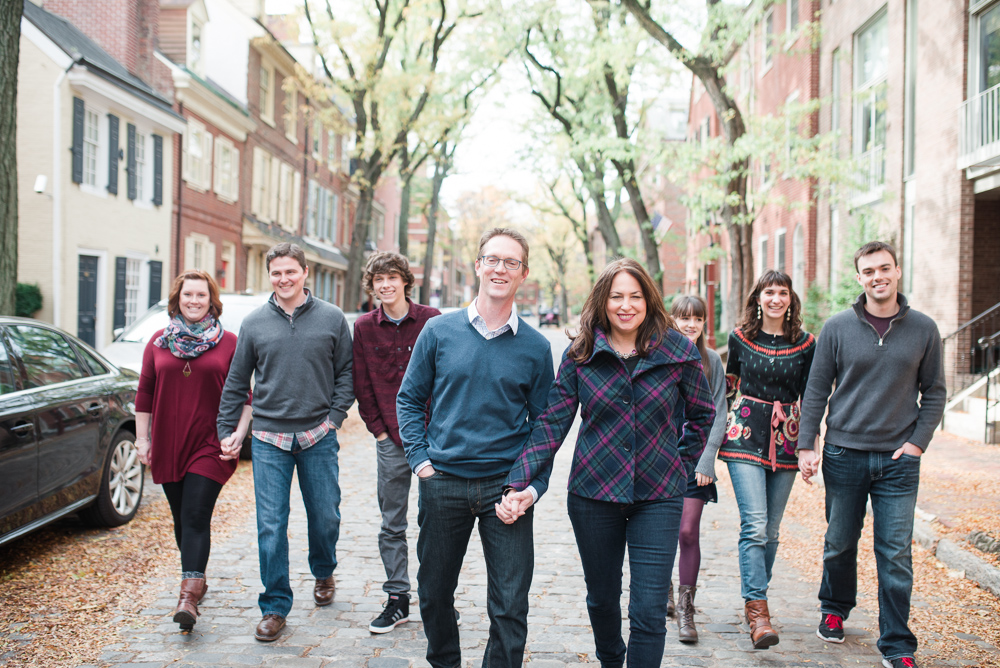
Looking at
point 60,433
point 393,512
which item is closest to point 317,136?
point 60,433

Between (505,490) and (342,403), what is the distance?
1.63 metres

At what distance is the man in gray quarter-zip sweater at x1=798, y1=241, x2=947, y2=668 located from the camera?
4121 mm

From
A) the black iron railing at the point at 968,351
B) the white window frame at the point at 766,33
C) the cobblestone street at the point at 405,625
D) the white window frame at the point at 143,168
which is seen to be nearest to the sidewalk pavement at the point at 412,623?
the cobblestone street at the point at 405,625

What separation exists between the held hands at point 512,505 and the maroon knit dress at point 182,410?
1951mm

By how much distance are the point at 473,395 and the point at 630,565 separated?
3.08ft

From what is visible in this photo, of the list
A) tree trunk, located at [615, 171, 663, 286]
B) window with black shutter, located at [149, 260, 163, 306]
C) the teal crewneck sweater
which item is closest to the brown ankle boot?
the teal crewneck sweater

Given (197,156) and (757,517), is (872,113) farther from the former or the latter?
(197,156)

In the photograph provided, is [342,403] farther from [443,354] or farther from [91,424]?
[91,424]

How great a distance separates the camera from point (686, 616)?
454cm

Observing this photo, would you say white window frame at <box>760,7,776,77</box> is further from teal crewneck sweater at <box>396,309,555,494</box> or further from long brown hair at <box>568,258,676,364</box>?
teal crewneck sweater at <box>396,309,555,494</box>

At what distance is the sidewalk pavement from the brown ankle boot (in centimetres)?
6

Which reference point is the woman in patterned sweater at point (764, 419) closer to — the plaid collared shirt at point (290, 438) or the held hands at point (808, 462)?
the held hands at point (808, 462)

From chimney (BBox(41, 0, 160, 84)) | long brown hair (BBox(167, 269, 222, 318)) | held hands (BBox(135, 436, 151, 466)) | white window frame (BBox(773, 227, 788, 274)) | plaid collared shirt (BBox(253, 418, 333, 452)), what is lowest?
held hands (BBox(135, 436, 151, 466))

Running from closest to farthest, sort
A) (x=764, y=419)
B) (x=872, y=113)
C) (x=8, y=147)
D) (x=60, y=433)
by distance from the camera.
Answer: (x=764, y=419) → (x=60, y=433) → (x=8, y=147) → (x=872, y=113)
